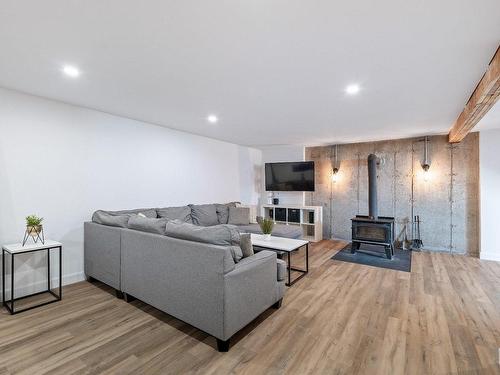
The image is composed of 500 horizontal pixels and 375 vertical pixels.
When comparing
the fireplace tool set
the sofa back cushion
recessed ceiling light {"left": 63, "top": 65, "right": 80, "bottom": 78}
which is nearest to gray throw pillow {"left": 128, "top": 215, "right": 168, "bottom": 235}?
the sofa back cushion

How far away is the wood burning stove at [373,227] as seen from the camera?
15.5 ft

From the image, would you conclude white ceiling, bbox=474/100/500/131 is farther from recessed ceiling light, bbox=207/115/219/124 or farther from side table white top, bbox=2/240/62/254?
side table white top, bbox=2/240/62/254

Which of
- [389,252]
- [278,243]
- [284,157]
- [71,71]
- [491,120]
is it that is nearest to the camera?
[71,71]

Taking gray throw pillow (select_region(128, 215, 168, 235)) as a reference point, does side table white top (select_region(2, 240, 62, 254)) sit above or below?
below

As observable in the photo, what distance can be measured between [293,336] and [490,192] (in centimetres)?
491

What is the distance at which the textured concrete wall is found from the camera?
489 centimetres

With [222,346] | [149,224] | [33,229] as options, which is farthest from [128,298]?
[222,346]

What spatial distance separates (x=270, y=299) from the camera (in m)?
2.57

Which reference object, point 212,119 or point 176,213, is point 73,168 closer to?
point 176,213

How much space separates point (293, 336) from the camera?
226 cm

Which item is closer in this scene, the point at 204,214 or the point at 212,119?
the point at 212,119

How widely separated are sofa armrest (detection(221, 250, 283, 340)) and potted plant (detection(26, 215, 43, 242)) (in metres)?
2.45

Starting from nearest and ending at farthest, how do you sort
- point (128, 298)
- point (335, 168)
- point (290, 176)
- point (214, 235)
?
point (214, 235) → point (128, 298) → point (335, 168) → point (290, 176)

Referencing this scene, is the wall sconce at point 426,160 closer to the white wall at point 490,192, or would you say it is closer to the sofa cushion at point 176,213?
the white wall at point 490,192
